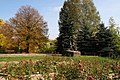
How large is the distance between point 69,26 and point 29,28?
567cm

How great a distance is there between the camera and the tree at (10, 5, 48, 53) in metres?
37.1

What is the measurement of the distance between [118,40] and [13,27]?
14.4 metres

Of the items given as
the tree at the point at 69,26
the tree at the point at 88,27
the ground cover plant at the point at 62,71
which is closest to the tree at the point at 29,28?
the tree at the point at 69,26

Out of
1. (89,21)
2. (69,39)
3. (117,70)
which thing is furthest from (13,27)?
(117,70)

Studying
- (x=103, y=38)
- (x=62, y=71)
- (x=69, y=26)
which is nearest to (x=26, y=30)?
(x=69, y=26)

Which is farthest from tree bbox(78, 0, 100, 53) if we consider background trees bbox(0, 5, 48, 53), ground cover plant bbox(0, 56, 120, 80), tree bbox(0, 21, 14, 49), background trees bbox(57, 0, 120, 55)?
ground cover plant bbox(0, 56, 120, 80)

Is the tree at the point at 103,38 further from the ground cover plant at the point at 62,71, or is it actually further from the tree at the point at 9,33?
the ground cover plant at the point at 62,71

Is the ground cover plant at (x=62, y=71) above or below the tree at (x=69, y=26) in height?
below

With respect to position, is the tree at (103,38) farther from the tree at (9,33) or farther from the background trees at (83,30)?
the tree at (9,33)

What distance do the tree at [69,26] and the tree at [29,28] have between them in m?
2.44

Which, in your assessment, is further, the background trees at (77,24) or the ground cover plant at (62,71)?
the background trees at (77,24)

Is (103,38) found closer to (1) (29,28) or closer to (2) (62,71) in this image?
(1) (29,28)

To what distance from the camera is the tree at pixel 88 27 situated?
37.9 m

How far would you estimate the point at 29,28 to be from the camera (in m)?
38.1
